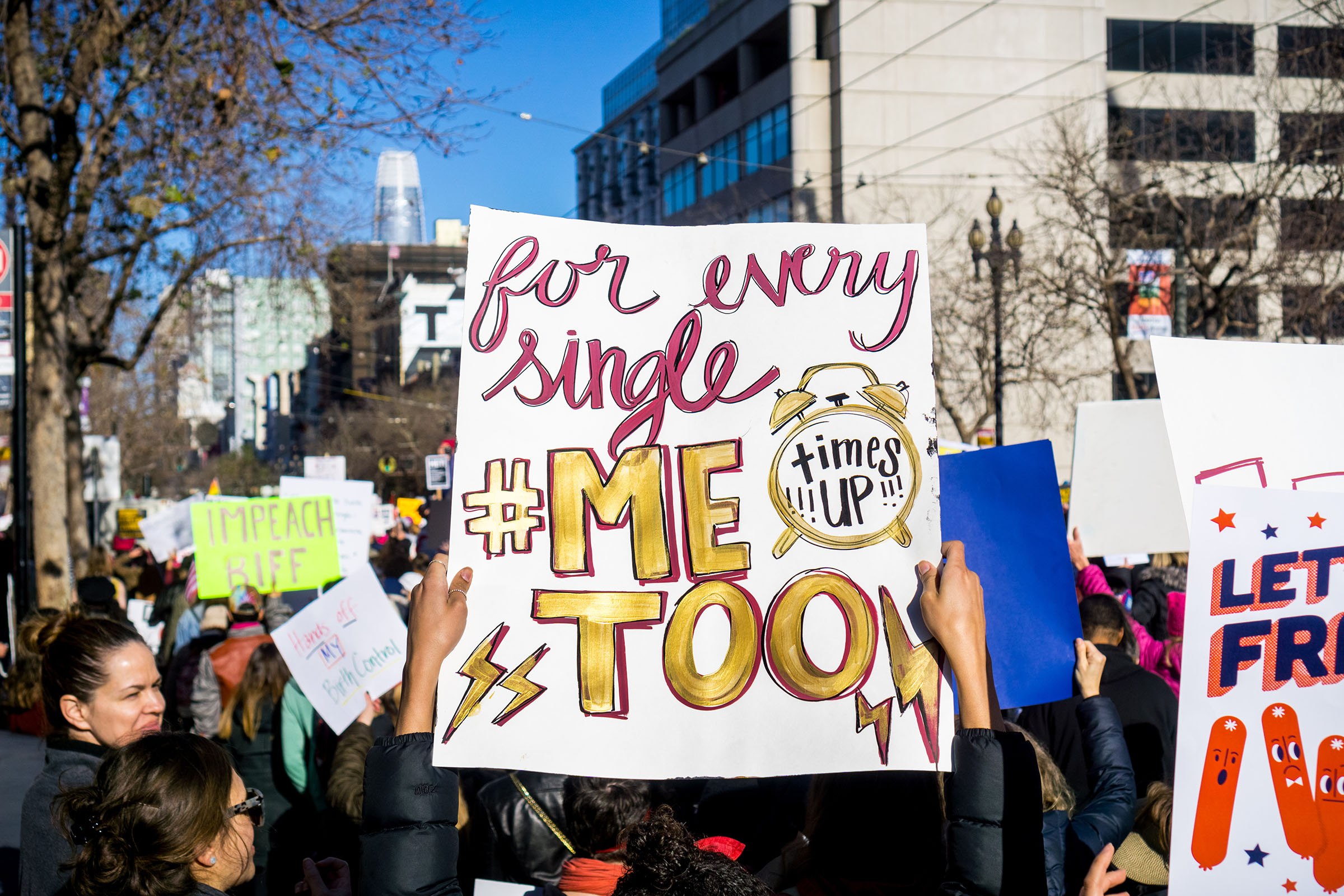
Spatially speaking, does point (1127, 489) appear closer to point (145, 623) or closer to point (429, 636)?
point (429, 636)

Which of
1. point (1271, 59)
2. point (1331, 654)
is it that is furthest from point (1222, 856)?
point (1271, 59)

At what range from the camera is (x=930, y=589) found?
2676mm

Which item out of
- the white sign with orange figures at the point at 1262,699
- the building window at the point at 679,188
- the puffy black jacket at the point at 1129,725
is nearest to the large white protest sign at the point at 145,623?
the puffy black jacket at the point at 1129,725

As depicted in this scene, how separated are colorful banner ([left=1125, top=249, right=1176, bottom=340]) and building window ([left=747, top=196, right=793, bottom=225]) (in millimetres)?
20052

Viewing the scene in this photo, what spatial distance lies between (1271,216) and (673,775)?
16.9 meters

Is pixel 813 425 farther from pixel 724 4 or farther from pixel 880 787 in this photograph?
pixel 724 4

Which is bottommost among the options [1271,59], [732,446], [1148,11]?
[732,446]

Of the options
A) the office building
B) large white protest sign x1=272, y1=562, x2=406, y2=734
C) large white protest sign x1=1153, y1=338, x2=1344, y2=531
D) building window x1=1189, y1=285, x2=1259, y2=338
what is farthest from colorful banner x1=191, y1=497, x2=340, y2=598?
building window x1=1189, y1=285, x2=1259, y2=338

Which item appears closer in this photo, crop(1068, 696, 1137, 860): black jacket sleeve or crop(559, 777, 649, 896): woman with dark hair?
crop(1068, 696, 1137, 860): black jacket sleeve

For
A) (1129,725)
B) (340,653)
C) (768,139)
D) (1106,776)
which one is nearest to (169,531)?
(340,653)

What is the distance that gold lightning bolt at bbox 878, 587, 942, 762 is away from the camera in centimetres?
267

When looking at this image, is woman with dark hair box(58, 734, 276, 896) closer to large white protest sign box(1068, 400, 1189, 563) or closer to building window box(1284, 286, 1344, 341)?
large white protest sign box(1068, 400, 1189, 563)

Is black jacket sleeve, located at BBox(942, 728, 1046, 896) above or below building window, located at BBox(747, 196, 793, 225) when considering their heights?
below

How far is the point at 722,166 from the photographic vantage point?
4409cm
